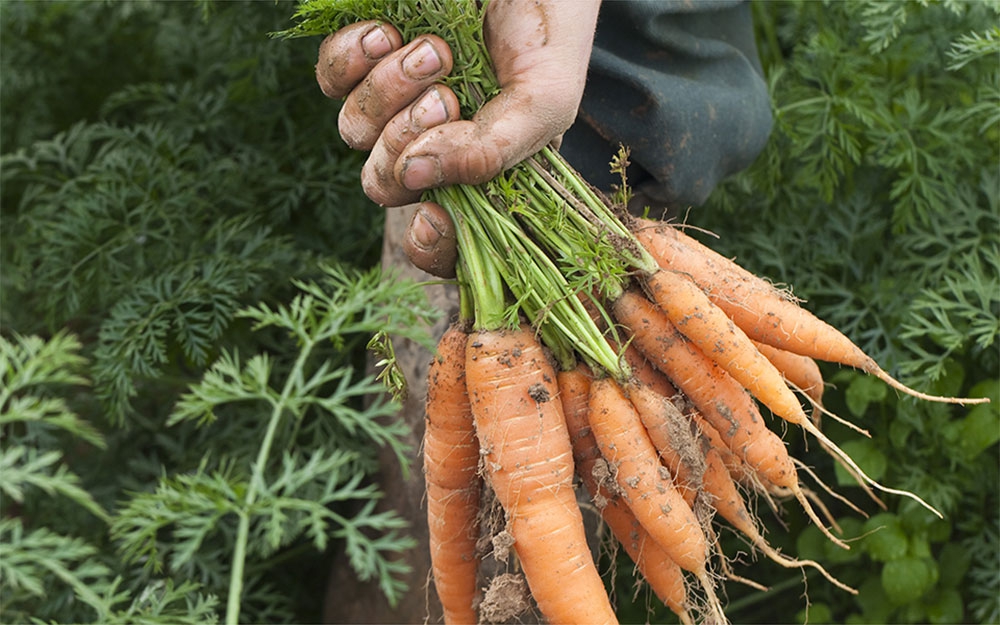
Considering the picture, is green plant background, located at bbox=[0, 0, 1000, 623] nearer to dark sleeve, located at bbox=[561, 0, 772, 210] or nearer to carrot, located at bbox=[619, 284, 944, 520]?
dark sleeve, located at bbox=[561, 0, 772, 210]

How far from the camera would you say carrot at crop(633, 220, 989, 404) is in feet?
4.51

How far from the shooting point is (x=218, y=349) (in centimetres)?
193

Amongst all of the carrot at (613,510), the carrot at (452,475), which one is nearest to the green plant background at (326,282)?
the carrot at (452,475)

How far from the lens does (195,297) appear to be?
1726 mm

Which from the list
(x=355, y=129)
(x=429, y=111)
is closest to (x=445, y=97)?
(x=429, y=111)

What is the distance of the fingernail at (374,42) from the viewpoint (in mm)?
1169

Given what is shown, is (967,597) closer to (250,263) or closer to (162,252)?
(250,263)

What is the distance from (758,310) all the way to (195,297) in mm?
999

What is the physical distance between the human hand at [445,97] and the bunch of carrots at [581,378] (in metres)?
0.03

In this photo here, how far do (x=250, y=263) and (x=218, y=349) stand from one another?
234 millimetres

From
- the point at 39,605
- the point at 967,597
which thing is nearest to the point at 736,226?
the point at 967,597

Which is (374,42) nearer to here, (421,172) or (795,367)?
(421,172)

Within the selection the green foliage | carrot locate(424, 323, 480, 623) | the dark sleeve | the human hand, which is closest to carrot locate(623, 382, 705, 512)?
carrot locate(424, 323, 480, 623)

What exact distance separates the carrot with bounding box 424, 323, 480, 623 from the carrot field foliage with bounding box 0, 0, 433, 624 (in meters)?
0.16
